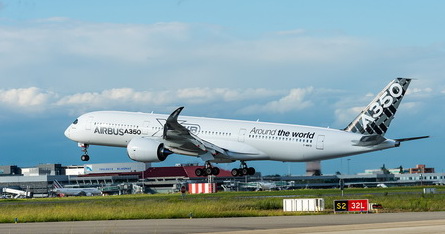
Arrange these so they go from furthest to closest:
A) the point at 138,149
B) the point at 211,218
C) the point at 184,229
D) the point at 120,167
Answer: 1. the point at 120,167
2. the point at 138,149
3. the point at 211,218
4. the point at 184,229

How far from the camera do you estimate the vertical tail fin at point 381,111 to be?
70562 mm

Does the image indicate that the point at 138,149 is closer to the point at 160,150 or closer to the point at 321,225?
the point at 160,150

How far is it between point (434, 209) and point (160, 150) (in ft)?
84.0

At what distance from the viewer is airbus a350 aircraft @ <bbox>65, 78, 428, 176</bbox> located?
68688 mm

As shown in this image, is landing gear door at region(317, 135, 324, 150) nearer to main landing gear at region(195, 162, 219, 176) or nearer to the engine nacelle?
main landing gear at region(195, 162, 219, 176)

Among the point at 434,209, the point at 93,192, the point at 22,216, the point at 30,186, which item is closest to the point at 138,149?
the point at 22,216

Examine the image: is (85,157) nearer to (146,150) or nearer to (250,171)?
(146,150)

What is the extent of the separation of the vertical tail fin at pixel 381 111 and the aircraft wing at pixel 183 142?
12242 mm

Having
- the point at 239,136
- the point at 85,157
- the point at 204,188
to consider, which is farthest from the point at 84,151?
the point at 204,188

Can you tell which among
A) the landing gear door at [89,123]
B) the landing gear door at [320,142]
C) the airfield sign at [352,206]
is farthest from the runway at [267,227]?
the landing gear door at [89,123]

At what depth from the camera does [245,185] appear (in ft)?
516

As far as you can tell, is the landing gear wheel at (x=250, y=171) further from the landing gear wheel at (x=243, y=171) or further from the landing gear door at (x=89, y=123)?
the landing gear door at (x=89, y=123)

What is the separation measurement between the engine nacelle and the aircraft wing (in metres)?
1.11

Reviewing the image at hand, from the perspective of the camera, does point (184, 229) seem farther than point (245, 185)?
No
